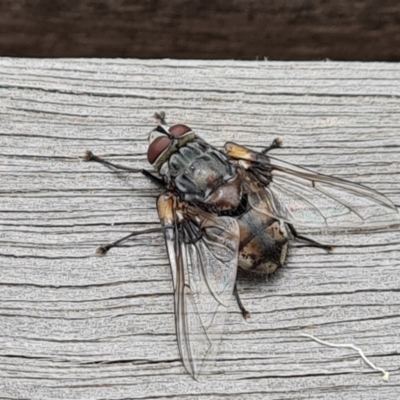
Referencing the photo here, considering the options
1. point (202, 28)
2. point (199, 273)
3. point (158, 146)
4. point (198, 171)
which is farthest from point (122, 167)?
point (202, 28)

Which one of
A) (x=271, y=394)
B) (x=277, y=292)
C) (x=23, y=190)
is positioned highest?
(x=23, y=190)

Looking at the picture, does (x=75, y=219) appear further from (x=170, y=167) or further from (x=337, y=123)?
(x=337, y=123)

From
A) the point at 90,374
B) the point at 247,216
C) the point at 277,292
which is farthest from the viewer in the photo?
the point at 247,216

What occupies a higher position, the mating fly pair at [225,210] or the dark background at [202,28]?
the dark background at [202,28]

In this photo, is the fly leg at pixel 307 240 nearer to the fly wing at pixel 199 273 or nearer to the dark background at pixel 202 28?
the fly wing at pixel 199 273

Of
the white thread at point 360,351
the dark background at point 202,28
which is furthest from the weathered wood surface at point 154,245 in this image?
the dark background at point 202,28


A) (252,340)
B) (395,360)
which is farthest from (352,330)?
(252,340)

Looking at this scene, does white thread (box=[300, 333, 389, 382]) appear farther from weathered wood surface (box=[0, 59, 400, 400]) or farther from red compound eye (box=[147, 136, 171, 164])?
red compound eye (box=[147, 136, 171, 164])

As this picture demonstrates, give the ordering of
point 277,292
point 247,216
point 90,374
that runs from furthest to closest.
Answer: point 247,216 < point 277,292 < point 90,374
